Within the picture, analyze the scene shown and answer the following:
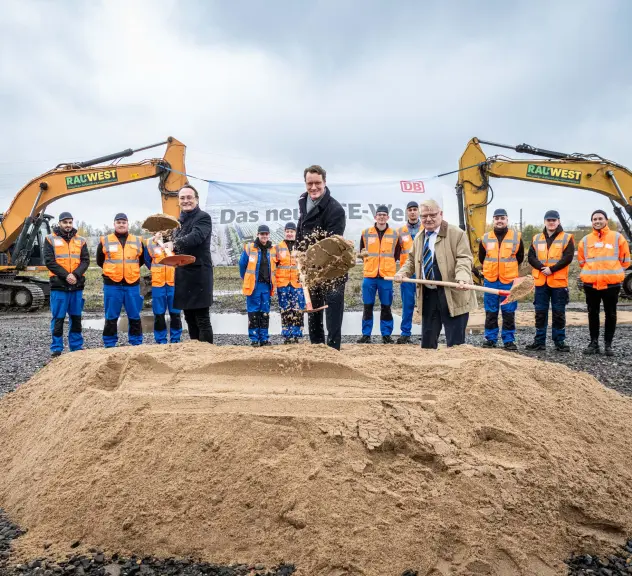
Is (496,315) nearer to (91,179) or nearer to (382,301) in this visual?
(382,301)

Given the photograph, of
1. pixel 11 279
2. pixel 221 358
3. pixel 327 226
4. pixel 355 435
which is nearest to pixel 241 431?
pixel 355 435

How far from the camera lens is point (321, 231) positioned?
4.83m

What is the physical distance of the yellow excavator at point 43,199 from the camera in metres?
11.1

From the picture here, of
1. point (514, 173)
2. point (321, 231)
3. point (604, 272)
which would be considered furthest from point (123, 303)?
point (514, 173)

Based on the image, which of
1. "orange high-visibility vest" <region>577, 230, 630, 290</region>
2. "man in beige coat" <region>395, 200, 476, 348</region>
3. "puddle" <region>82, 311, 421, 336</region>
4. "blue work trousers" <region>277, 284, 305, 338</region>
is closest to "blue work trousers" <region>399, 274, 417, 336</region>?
"puddle" <region>82, 311, 421, 336</region>

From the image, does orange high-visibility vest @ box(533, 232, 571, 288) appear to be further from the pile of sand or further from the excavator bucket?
the pile of sand

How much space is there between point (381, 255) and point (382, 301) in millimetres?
718

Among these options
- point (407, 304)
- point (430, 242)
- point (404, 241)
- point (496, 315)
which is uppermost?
point (404, 241)

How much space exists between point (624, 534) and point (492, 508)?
744mm

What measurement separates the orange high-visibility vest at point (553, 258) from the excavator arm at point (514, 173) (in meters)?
3.04

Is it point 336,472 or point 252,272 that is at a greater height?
point 252,272

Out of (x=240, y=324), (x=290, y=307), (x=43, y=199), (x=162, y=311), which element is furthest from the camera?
(x=43, y=199)

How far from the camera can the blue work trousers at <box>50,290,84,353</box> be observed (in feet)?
22.3

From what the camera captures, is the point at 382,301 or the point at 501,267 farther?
the point at 382,301
